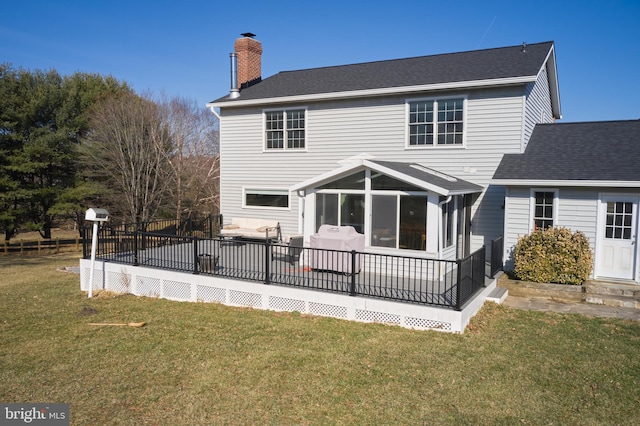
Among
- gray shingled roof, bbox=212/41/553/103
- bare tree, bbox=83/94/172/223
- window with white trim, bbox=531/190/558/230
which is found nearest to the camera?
window with white trim, bbox=531/190/558/230

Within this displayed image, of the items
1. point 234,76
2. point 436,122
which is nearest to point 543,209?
point 436,122

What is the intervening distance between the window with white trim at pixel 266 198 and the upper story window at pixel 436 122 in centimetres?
508

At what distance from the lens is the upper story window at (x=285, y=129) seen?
1581 centimetres

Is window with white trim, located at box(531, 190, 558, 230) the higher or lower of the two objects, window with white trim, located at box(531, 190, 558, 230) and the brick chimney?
the lower

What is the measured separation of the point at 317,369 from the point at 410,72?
11532 mm

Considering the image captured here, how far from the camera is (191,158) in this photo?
105 feet

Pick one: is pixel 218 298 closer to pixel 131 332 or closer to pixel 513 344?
pixel 131 332

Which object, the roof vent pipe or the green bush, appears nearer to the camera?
the green bush

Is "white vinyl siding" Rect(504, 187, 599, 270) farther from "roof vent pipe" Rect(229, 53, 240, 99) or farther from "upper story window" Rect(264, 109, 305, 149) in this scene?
"roof vent pipe" Rect(229, 53, 240, 99)

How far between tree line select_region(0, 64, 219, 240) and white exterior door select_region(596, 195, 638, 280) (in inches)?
943

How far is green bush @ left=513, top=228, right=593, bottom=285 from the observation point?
10586 mm

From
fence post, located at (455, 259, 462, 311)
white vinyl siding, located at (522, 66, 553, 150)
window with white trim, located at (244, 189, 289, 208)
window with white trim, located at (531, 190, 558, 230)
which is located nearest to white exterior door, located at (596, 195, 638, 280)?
window with white trim, located at (531, 190, 558, 230)

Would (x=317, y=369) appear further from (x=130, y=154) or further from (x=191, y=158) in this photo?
(x=191, y=158)

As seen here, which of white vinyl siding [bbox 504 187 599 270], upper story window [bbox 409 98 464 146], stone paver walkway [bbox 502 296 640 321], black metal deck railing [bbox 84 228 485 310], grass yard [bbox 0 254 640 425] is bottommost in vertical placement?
grass yard [bbox 0 254 640 425]
